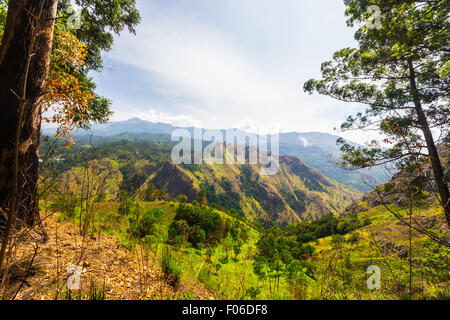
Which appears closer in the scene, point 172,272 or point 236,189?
point 172,272

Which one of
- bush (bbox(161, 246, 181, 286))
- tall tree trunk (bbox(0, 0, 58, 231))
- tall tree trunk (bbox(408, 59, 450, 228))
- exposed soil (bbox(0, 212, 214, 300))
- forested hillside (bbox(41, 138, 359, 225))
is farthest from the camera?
forested hillside (bbox(41, 138, 359, 225))

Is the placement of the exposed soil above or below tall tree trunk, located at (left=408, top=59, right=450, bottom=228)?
below

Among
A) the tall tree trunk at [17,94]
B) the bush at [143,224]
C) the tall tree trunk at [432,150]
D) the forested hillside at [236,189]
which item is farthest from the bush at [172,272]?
the forested hillside at [236,189]

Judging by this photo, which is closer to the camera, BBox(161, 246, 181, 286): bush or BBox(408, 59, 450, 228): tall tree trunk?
BBox(161, 246, 181, 286): bush

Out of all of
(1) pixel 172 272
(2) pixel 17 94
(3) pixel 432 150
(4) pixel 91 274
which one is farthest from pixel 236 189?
(2) pixel 17 94

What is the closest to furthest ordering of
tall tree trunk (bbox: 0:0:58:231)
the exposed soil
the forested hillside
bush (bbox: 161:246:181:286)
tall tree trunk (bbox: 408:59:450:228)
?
the exposed soil, tall tree trunk (bbox: 0:0:58:231), bush (bbox: 161:246:181:286), tall tree trunk (bbox: 408:59:450:228), the forested hillside

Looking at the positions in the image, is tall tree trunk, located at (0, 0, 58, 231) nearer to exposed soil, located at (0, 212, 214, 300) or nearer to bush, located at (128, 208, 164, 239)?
exposed soil, located at (0, 212, 214, 300)

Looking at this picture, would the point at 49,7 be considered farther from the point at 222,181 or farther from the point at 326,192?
the point at 326,192

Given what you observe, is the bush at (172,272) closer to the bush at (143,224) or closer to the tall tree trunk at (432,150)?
the bush at (143,224)

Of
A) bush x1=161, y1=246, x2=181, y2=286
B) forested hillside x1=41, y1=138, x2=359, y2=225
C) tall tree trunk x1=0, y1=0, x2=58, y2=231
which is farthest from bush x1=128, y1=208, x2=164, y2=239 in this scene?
forested hillside x1=41, y1=138, x2=359, y2=225

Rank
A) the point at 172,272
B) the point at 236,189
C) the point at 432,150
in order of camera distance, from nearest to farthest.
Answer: the point at 172,272 → the point at 432,150 → the point at 236,189

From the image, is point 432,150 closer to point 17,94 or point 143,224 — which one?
point 143,224

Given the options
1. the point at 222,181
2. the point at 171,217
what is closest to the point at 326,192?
the point at 222,181

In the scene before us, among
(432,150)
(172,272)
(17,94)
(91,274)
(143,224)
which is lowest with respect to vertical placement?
(172,272)
